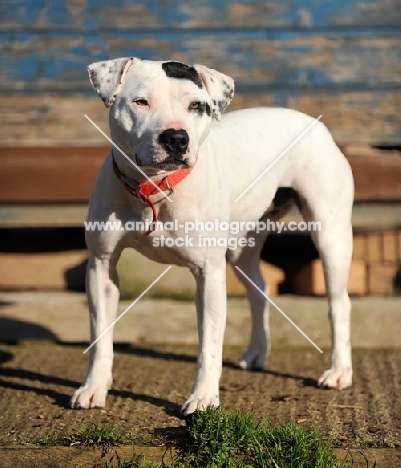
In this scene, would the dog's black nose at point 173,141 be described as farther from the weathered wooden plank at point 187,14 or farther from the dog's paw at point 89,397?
the weathered wooden plank at point 187,14

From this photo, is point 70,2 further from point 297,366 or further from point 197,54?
point 297,366

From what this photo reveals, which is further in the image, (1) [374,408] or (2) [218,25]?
(2) [218,25]

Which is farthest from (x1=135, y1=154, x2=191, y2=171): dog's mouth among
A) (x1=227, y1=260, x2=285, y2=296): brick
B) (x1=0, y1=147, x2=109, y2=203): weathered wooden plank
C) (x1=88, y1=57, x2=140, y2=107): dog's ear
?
(x1=227, y1=260, x2=285, y2=296): brick

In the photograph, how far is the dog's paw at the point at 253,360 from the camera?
5195 mm

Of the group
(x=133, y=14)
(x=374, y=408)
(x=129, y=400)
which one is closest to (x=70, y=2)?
(x=133, y=14)

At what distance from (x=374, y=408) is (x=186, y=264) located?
A: 1.13 m

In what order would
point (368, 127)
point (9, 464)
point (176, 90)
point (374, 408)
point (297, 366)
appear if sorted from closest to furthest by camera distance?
1. point (9, 464)
2. point (176, 90)
3. point (374, 408)
4. point (297, 366)
5. point (368, 127)

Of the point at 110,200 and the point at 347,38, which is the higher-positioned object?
the point at 347,38

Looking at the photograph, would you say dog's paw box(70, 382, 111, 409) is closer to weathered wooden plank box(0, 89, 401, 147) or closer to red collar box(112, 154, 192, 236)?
red collar box(112, 154, 192, 236)

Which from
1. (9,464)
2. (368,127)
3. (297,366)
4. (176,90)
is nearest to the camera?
(9,464)

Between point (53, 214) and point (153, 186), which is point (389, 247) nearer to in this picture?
point (53, 214)

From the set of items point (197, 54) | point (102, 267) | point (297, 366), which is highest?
point (197, 54)

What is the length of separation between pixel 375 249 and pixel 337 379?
1967mm

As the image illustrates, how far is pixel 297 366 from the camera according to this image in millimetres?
5297
